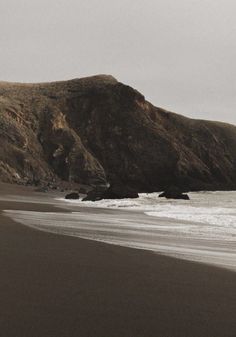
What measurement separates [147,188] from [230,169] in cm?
2499

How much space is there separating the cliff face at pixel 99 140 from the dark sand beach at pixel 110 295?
53905mm

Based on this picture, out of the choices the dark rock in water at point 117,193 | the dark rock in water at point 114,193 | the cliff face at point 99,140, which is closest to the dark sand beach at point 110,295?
the dark rock in water at point 114,193

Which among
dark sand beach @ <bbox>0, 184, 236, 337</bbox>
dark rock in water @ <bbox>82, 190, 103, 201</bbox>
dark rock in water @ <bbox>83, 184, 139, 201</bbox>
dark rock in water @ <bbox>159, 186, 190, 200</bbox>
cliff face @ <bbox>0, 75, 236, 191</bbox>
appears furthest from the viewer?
cliff face @ <bbox>0, 75, 236, 191</bbox>

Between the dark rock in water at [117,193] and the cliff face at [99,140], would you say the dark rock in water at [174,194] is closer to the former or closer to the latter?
the dark rock in water at [117,193]

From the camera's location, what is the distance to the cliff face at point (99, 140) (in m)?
66.7

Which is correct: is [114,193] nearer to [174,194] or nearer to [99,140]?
[174,194]

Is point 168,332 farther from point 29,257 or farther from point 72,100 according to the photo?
point 72,100

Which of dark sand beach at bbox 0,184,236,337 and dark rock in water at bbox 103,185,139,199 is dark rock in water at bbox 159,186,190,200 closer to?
dark rock in water at bbox 103,185,139,199

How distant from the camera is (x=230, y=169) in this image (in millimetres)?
91688

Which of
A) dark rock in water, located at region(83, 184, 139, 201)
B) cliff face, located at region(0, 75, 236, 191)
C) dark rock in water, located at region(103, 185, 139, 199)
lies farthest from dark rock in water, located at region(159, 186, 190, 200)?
cliff face, located at region(0, 75, 236, 191)

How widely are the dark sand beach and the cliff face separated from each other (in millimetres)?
53905

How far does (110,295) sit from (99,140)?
7262 cm

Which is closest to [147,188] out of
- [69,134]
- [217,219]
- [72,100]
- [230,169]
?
[69,134]

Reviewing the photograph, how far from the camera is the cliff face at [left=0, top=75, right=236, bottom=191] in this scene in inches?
2625
